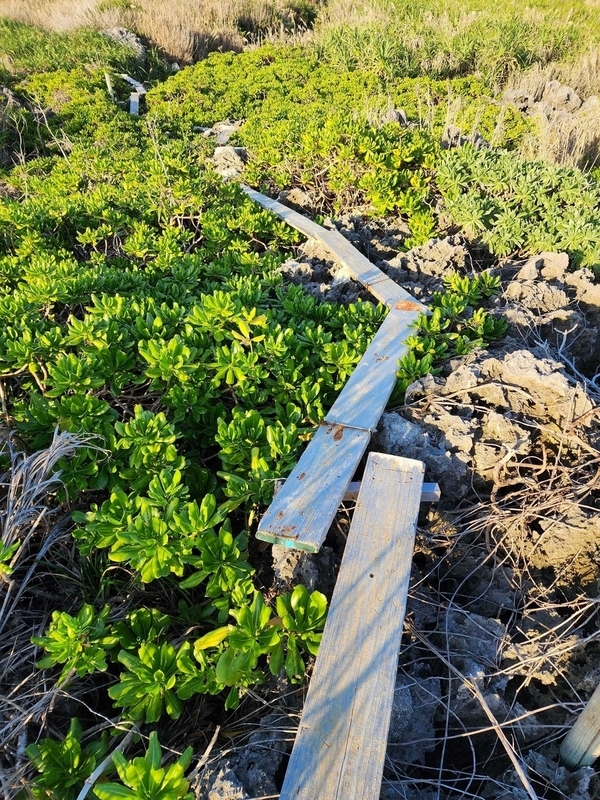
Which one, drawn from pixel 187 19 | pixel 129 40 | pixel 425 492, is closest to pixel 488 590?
pixel 425 492

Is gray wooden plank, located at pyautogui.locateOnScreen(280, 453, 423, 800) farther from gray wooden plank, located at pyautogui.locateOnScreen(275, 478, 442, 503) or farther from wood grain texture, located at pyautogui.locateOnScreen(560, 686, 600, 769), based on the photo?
wood grain texture, located at pyautogui.locateOnScreen(560, 686, 600, 769)

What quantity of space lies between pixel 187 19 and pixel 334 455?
594 inches

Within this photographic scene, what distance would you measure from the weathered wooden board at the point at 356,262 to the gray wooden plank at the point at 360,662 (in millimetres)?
2021

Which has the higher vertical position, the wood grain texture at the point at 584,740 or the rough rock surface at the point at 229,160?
the rough rock surface at the point at 229,160

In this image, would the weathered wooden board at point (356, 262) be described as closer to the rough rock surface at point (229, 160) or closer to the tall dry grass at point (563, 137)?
the rough rock surface at point (229, 160)

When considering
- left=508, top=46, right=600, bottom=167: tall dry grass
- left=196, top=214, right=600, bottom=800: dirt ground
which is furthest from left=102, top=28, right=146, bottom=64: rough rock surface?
left=196, top=214, right=600, bottom=800: dirt ground

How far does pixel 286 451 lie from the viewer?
2.32 metres

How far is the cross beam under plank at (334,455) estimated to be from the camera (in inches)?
78.9

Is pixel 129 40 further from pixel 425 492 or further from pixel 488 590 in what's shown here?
pixel 488 590

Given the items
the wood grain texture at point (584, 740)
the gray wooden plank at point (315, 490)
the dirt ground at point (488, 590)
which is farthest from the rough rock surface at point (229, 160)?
the wood grain texture at point (584, 740)

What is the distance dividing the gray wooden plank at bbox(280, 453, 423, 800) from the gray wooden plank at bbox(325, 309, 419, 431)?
1.86ft

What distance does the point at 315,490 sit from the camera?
2.19m

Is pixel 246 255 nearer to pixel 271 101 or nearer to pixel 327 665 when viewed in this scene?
pixel 327 665

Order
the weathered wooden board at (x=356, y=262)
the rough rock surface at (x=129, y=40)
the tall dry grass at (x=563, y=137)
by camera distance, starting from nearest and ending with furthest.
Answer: the weathered wooden board at (x=356, y=262), the tall dry grass at (x=563, y=137), the rough rock surface at (x=129, y=40)
